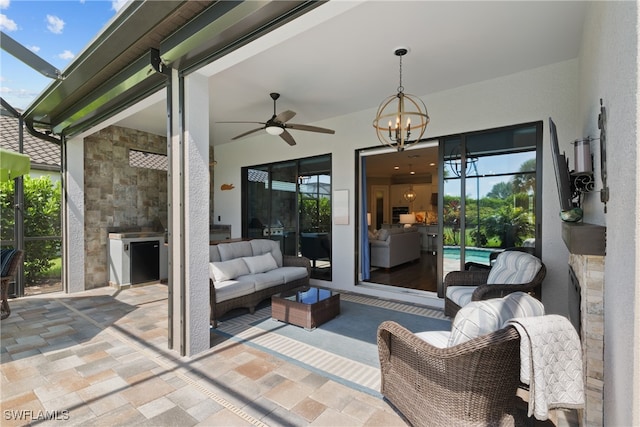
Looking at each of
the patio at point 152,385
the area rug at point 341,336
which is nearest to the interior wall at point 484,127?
the area rug at point 341,336

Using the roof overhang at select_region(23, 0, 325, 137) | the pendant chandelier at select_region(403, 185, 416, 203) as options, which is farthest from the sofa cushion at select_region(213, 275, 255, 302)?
the pendant chandelier at select_region(403, 185, 416, 203)

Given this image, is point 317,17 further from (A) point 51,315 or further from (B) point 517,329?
(A) point 51,315

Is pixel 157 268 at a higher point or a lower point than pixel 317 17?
lower

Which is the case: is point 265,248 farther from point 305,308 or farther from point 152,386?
point 152,386

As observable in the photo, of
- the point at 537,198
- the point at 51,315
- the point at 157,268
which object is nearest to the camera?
the point at 537,198

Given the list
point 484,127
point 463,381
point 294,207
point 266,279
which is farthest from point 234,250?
point 484,127

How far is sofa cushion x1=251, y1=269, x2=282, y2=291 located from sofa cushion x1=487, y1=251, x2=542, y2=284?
2861 millimetres

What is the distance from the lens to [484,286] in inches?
123

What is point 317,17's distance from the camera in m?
2.14

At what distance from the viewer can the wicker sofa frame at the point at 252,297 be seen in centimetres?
362

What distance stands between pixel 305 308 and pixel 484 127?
3420 millimetres

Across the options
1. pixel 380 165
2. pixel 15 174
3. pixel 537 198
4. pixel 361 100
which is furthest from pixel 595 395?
pixel 380 165

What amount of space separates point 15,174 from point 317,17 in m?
3.23

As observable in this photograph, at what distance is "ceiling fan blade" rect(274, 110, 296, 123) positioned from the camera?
406 centimetres
